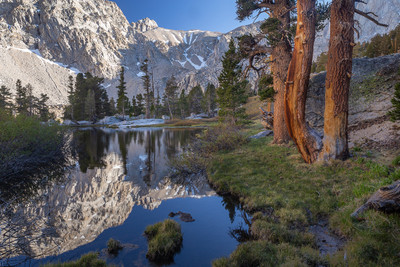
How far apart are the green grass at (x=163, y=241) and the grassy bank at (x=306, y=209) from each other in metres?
1.53

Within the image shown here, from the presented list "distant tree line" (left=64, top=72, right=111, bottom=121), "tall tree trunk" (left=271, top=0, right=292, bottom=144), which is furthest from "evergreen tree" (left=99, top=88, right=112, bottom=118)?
"tall tree trunk" (left=271, top=0, right=292, bottom=144)

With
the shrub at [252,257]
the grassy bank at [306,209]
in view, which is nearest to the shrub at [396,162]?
the grassy bank at [306,209]

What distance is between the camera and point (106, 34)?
195375 mm

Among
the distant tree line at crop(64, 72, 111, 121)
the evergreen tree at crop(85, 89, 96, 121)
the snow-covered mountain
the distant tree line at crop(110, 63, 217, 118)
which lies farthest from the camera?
the snow-covered mountain

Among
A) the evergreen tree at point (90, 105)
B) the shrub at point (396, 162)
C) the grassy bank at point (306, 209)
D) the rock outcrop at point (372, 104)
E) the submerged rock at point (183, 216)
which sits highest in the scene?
the evergreen tree at point (90, 105)

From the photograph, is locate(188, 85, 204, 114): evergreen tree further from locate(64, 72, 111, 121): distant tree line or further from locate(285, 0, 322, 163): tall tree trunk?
locate(285, 0, 322, 163): tall tree trunk

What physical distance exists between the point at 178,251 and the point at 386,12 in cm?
25048

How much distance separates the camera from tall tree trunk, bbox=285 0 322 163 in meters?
8.29

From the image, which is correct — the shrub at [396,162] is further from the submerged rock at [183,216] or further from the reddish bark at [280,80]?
the submerged rock at [183,216]

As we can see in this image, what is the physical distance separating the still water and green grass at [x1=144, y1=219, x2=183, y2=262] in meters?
0.19

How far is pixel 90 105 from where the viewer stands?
197 feet

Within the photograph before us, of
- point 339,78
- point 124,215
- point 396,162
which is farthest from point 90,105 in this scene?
point 396,162

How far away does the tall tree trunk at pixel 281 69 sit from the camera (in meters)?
12.3

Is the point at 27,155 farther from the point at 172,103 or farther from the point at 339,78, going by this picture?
the point at 172,103
